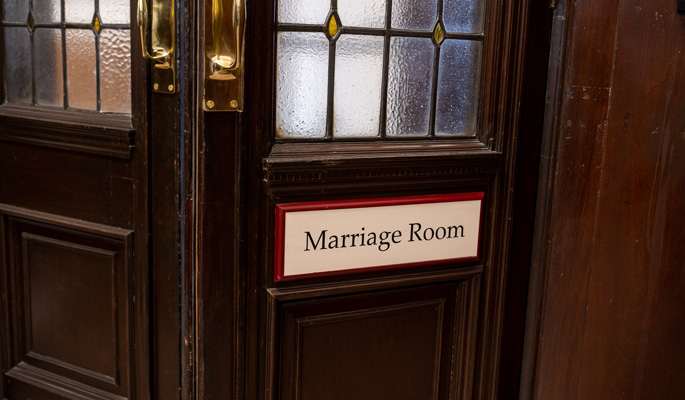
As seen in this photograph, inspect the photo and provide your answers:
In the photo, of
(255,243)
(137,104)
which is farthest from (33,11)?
(255,243)

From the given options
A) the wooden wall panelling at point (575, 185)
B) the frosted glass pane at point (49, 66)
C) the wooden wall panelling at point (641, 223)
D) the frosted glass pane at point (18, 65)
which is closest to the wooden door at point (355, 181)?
the wooden wall panelling at point (575, 185)

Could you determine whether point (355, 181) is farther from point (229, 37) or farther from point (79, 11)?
point (79, 11)

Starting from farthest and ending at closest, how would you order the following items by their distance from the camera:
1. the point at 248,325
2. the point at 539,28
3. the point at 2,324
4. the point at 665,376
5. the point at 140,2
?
1. the point at 2,324
2. the point at 665,376
3. the point at 539,28
4. the point at 248,325
5. the point at 140,2

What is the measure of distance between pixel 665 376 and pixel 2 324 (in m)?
1.89

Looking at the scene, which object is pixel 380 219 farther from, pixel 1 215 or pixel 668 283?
pixel 1 215

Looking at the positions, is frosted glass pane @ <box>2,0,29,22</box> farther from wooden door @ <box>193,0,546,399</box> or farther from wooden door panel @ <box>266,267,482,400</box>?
wooden door panel @ <box>266,267,482,400</box>

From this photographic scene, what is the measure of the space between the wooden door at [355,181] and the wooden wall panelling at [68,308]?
29 centimetres

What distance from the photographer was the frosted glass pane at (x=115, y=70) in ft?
5.70

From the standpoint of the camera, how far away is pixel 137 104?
5.55ft

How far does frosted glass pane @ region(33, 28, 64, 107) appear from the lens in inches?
72.3

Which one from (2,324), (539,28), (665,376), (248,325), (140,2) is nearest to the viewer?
(140,2)

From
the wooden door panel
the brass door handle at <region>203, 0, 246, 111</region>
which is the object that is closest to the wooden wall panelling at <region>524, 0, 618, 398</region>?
the wooden door panel

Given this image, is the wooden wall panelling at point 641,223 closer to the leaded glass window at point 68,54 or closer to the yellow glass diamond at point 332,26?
the yellow glass diamond at point 332,26

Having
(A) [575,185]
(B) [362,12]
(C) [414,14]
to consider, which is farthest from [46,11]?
(A) [575,185]
